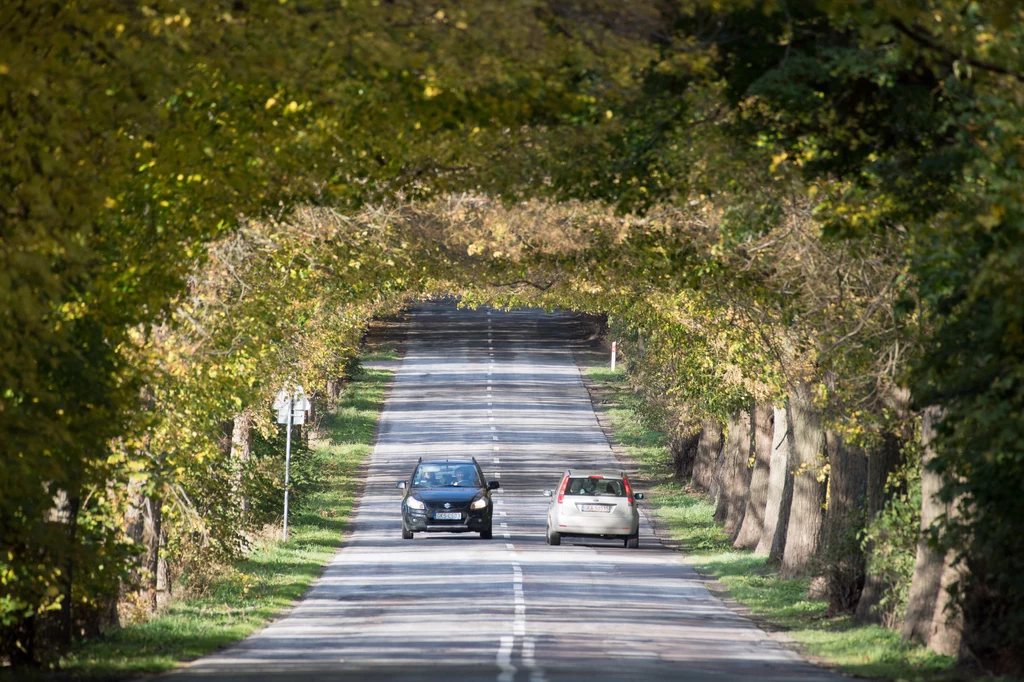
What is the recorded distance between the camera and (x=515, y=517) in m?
43.0

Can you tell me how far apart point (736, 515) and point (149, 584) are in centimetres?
1951

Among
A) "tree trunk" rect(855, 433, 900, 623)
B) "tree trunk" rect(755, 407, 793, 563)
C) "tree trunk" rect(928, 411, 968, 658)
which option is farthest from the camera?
"tree trunk" rect(755, 407, 793, 563)

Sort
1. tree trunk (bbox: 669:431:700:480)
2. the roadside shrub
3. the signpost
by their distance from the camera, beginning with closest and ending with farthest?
the roadside shrub < the signpost < tree trunk (bbox: 669:431:700:480)

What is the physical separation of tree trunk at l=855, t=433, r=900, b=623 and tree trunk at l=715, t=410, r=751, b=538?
16.8 m

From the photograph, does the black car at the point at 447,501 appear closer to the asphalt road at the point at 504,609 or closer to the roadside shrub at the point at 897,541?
the asphalt road at the point at 504,609

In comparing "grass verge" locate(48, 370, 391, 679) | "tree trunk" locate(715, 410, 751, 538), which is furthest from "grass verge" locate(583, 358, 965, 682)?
"grass verge" locate(48, 370, 391, 679)

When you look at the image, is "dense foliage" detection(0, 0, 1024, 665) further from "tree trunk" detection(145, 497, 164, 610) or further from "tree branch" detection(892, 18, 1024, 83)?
"tree trunk" detection(145, 497, 164, 610)

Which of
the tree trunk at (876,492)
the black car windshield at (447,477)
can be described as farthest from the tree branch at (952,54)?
the black car windshield at (447,477)

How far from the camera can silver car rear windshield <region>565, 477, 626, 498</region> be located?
3551 centimetres

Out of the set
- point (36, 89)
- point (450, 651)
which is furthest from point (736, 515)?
point (36, 89)

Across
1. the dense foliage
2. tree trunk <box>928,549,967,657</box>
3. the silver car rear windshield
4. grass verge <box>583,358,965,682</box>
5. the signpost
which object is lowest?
grass verge <box>583,358,965,682</box>

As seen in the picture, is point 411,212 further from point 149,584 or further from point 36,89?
point 36,89

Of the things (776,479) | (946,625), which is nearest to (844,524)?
(946,625)

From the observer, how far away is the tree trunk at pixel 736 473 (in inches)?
1602
